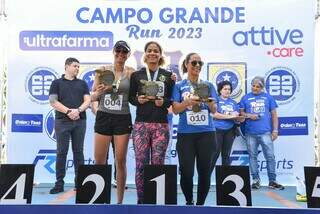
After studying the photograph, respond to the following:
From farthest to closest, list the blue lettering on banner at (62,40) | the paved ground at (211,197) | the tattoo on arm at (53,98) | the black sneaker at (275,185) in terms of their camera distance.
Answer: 1. the blue lettering on banner at (62,40)
2. the black sneaker at (275,185)
3. the tattoo on arm at (53,98)
4. the paved ground at (211,197)

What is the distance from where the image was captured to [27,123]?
18.4ft

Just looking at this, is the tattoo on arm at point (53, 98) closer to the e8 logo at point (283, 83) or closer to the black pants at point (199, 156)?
the black pants at point (199, 156)

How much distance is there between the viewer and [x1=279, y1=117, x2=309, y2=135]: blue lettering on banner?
5.52 metres

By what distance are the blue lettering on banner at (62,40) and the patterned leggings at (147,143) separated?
2334 mm

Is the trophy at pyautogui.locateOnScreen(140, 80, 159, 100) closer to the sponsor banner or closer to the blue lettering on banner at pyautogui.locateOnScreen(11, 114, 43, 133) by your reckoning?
the sponsor banner

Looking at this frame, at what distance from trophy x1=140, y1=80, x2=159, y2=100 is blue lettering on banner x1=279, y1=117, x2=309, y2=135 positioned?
2546 mm

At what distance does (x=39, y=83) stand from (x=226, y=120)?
221 cm

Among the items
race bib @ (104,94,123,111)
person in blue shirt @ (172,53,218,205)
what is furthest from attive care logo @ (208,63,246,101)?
race bib @ (104,94,123,111)

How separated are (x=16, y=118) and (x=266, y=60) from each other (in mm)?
2956

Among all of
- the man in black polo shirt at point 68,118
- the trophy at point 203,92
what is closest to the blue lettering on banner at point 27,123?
the man in black polo shirt at point 68,118

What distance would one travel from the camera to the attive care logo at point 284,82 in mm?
5570

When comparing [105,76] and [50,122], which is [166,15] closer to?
[50,122]

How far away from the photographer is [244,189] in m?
2.92
